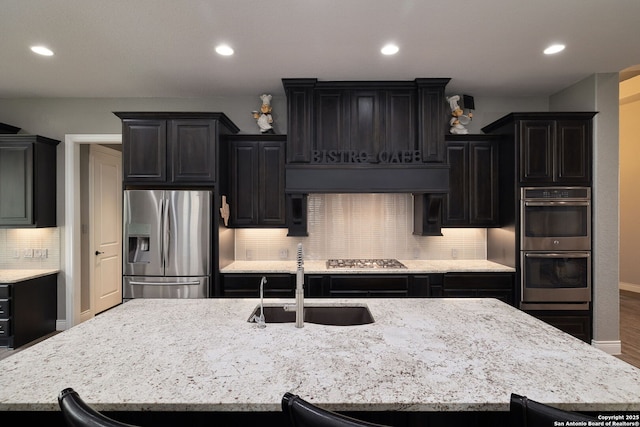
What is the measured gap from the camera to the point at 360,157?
3592 millimetres

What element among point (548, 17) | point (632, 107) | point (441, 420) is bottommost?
A: point (441, 420)

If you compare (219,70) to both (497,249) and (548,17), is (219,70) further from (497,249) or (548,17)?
(497,249)

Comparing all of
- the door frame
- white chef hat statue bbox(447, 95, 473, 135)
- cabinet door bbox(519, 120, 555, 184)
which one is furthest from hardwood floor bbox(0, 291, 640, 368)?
white chef hat statue bbox(447, 95, 473, 135)

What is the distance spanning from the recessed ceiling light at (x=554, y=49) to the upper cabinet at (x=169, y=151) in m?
3.00

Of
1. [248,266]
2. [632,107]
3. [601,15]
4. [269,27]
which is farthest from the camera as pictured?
[632,107]

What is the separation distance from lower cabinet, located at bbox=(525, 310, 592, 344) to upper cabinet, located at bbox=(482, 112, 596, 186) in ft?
4.25

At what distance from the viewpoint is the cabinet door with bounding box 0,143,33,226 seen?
3746mm

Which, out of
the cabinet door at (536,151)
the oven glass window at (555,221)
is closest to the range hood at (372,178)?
the cabinet door at (536,151)

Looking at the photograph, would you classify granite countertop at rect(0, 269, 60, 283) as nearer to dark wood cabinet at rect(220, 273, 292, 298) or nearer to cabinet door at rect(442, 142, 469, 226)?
dark wood cabinet at rect(220, 273, 292, 298)

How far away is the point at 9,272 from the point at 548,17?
225 inches

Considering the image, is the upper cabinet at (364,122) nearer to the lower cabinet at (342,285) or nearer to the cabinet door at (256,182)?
the cabinet door at (256,182)

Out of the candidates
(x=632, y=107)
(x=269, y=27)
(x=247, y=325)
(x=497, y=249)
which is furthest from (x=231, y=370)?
(x=632, y=107)

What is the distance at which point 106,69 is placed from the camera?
10.6 feet

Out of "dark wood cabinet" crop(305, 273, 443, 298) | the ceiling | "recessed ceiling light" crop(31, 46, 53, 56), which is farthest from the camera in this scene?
"dark wood cabinet" crop(305, 273, 443, 298)
